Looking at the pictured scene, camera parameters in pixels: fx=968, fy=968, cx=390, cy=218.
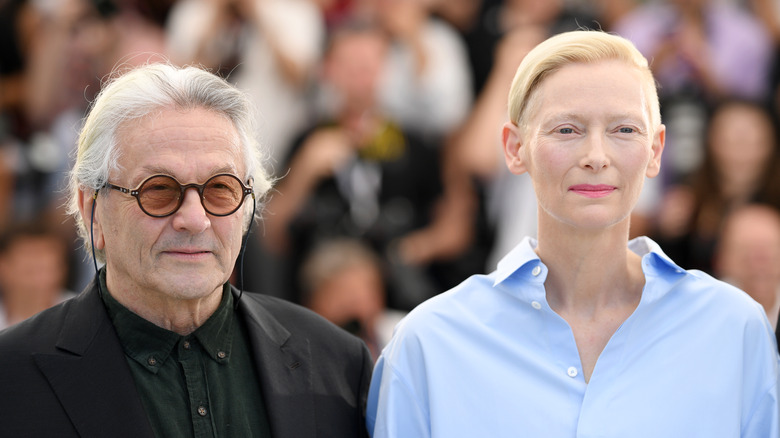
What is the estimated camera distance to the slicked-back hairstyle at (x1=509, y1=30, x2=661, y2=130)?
254 centimetres

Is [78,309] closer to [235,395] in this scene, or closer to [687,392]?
[235,395]

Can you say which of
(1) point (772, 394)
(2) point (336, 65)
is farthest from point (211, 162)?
(2) point (336, 65)

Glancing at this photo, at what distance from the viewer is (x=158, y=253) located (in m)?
2.56

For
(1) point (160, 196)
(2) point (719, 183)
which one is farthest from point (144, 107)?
(2) point (719, 183)

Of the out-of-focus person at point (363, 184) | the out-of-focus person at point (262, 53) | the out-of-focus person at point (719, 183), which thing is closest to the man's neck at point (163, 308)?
the out-of-focus person at point (363, 184)

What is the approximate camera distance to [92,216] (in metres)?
2.69

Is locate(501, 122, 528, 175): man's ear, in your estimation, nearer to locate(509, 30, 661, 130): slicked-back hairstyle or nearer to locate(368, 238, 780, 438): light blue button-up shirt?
locate(509, 30, 661, 130): slicked-back hairstyle

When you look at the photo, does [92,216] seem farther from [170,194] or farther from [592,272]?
[592,272]

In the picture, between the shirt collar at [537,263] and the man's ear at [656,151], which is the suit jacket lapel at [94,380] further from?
the man's ear at [656,151]

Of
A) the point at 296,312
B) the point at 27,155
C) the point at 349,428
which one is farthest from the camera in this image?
the point at 27,155

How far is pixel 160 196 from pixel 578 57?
1.15 meters

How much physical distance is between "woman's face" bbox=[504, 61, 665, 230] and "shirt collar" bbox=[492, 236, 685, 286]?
5.6 inches

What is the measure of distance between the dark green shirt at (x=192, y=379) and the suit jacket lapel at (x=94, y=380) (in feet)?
0.17

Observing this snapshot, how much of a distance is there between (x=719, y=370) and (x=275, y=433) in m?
1.16
